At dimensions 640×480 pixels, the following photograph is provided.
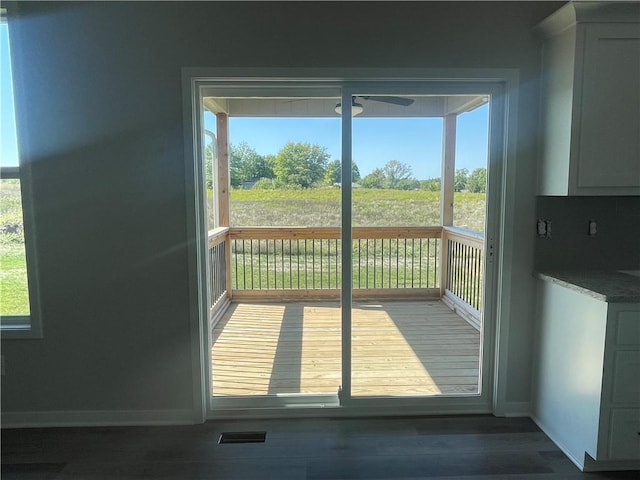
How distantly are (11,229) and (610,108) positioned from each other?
3.42m

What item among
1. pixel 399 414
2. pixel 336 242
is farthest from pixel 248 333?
pixel 399 414

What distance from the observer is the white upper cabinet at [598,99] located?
6.11 feet

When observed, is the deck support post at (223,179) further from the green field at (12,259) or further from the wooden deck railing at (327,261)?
the green field at (12,259)

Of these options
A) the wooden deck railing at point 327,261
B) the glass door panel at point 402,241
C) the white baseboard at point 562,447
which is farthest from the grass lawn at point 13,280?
the white baseboard at point 562,447

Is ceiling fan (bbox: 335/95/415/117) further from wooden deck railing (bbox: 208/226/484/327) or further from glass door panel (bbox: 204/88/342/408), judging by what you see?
wooden deck railing (bbox: 208/226/484/327)

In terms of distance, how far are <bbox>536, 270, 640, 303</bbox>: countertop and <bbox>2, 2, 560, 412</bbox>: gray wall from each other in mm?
215

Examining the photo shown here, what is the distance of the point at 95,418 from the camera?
2312 mm

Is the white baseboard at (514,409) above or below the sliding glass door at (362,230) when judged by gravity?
below

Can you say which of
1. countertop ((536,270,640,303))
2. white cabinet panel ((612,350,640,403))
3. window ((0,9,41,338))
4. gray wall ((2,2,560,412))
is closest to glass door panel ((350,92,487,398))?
gray wall ((2,2,560,412))

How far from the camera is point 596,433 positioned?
71.0 inches

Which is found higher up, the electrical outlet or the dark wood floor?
the electrical outlet

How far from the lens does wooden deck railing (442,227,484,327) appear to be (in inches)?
124

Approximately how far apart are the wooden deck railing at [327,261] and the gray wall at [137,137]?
822 mm

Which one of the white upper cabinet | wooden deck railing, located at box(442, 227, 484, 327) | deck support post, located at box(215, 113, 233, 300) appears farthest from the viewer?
wooden deck railing, located at box(442, 227, 484, 327)
